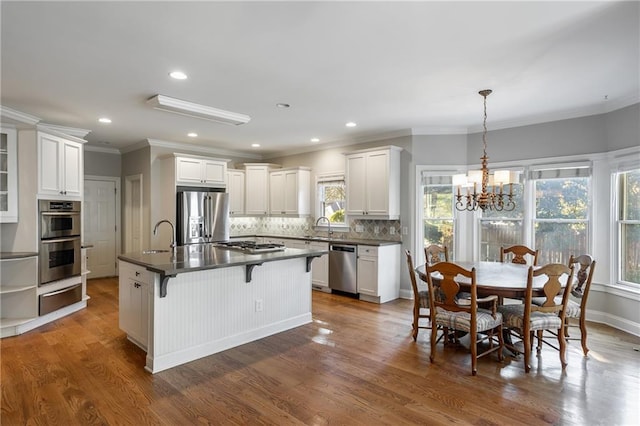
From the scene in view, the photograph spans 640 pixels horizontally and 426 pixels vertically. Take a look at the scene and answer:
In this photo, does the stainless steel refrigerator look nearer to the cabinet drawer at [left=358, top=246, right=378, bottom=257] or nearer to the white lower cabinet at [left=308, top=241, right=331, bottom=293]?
the white lower cabinet at [left=308, top=241, right=331, bottom=293]

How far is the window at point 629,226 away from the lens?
416 cm

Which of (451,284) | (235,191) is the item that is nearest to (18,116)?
(235,191)

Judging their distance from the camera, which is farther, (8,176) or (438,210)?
(438,210)

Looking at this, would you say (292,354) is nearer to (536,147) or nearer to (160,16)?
(160,16)

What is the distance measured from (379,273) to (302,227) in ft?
7.94

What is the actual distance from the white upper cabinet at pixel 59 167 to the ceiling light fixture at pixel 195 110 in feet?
5.44

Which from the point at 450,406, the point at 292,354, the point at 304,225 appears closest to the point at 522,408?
the point at 450,406

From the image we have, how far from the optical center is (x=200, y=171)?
6500mm

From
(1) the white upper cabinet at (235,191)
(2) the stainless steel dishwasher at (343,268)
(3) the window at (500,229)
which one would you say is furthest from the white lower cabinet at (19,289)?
(3) the window at (500,229)

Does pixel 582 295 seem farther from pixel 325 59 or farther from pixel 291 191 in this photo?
pixel 291 191

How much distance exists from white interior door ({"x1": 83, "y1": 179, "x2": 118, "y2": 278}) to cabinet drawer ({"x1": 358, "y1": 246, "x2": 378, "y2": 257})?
511 centimetres

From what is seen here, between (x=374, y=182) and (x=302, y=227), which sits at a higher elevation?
(x=374, y=182)

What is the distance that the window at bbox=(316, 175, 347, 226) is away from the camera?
6750 mm

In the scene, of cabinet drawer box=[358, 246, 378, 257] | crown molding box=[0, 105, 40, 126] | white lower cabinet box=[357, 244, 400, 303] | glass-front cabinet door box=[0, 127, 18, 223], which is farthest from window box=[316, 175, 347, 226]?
glass-front cabinet door box=[0, 127, 18, 223]
